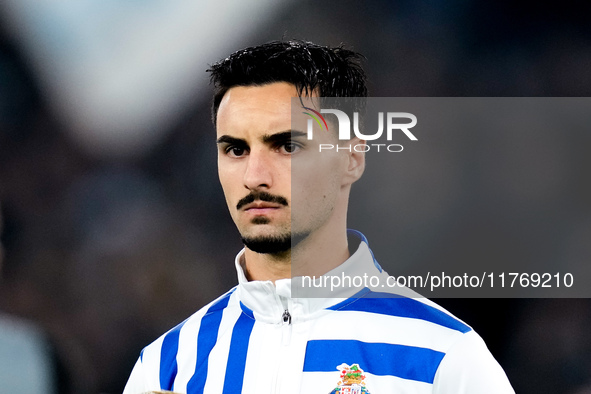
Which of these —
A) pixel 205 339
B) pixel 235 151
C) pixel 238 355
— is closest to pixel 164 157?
pixel 235 151

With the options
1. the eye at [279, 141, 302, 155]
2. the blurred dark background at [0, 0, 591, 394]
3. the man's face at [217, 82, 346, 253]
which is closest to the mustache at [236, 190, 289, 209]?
the man's face at [217, 82, 346, 253]

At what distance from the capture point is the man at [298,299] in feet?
5.40

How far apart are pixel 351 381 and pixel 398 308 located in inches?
9.5

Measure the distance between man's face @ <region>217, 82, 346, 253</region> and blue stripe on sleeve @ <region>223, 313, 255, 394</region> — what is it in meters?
0.23

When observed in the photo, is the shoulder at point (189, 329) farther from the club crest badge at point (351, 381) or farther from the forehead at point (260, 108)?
the forehead at point (260, 108)

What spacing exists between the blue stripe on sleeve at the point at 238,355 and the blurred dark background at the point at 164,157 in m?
0.67

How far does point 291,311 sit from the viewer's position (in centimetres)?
173

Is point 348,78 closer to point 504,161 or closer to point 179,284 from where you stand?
point 504,161

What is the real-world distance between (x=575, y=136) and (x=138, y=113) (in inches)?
69.2

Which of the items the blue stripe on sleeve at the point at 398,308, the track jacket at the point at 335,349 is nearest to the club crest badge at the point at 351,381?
the track jacket at the point at 335,349

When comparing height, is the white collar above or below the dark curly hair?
below

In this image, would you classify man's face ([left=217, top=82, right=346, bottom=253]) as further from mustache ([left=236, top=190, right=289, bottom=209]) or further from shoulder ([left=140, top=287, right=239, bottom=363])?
shoulder ([left=140, top=287, right=239, bottom=363])

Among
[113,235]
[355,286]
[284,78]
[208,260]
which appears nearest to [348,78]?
[284,78]

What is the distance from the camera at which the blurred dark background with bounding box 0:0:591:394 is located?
2463mm
